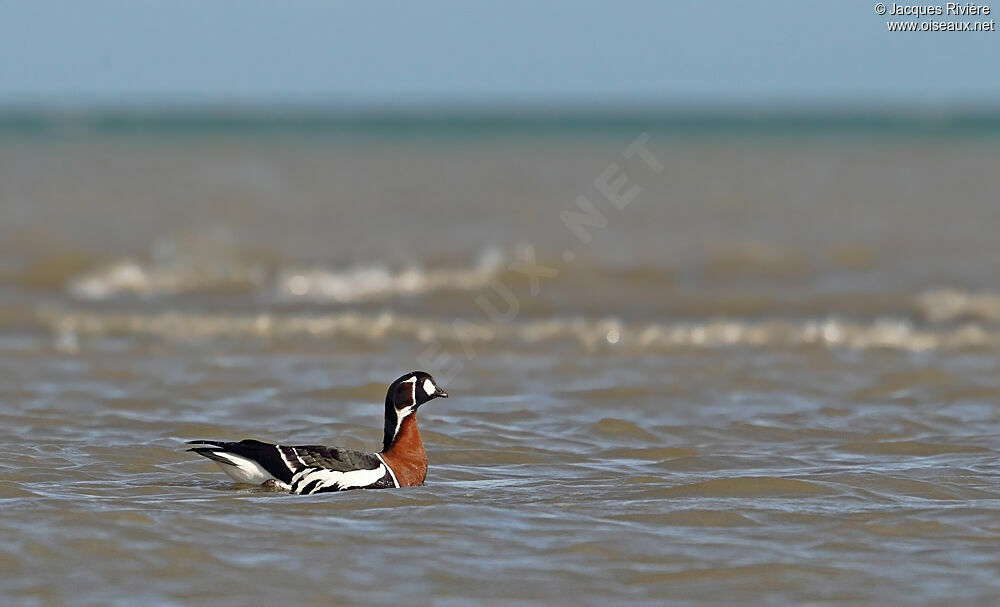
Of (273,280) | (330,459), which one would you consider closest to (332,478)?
(330,459)

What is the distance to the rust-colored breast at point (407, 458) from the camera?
26.2 feet

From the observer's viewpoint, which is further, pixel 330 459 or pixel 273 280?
pixel 273 280

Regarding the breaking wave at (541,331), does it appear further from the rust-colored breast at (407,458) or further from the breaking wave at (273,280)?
the rust-colored breast at (407,458)

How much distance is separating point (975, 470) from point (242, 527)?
14.1 ft

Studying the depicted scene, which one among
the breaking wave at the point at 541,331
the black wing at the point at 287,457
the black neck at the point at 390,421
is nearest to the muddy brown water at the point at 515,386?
the breaking wave at the point at 541,331

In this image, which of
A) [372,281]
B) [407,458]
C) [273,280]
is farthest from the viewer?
[273,280]

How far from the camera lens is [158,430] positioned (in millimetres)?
9664

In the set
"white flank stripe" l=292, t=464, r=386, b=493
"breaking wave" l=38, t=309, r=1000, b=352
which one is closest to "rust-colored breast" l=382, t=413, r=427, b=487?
"white flank stripe" l=292, t=464, r=386, b=493

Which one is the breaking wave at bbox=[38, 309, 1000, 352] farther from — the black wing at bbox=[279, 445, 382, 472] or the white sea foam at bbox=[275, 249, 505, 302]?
the black wing at bbox=[279, 445, 382, 472]

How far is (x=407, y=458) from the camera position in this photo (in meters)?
8.10

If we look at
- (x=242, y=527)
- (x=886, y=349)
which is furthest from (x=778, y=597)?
(x=886, y=349)

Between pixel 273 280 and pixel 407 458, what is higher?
pixel 273 280

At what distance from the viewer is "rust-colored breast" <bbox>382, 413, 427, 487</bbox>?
26.2ft

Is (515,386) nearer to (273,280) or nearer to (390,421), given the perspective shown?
(390,421)
